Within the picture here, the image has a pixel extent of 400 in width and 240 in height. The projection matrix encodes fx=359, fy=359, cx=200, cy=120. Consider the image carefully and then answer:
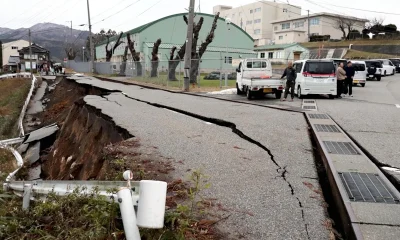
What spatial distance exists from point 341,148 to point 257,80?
9.90 m

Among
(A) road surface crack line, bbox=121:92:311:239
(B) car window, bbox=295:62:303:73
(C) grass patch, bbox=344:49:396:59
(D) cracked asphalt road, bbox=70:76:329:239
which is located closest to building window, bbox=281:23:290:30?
(C) grass patch, bbox=344:49:396:59

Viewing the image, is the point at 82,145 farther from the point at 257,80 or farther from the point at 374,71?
the point at 374,71

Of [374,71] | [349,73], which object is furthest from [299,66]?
[374,71]

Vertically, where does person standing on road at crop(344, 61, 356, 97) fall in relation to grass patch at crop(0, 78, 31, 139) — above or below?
above

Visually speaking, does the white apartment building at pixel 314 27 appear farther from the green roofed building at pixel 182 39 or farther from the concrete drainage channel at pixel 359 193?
the concrete drainage channel at pixel 359 193

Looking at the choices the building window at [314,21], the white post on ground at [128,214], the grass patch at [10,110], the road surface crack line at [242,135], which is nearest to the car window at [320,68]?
the road surface crack line at [242,135]

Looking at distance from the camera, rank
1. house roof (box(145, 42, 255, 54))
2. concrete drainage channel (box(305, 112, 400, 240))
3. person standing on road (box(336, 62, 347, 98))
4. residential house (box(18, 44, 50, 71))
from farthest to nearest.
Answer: residential house (box(18, 44, 50, 71)) < house roof (box(145, 42, 255, 54)) < person standing on road (box(336, 62, 347, 98)) < concrete drainage channel (box(305, 112, 400, 240))

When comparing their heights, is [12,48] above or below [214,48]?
above

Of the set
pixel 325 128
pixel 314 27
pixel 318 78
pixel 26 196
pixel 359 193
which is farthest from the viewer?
pixel 314 27

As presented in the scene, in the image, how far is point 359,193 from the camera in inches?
177

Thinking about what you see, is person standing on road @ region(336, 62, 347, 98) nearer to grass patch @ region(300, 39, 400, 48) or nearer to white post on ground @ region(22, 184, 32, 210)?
white post on ground @ region(22, 184, 32, 210)

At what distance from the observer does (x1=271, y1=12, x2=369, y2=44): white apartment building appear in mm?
76625

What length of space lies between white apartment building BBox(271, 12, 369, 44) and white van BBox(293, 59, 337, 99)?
2479 inches

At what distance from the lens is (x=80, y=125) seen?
12.6 m
